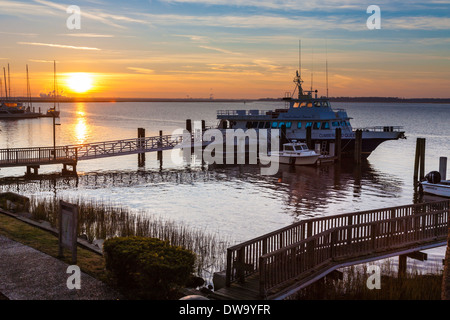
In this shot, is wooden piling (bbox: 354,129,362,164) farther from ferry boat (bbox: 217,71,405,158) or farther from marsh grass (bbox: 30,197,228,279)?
marsh grass (bbox: 30,197,228,279)

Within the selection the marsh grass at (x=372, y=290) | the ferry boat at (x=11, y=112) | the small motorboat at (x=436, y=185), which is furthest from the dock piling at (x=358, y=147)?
the ferry boat at (x=11, y=112)

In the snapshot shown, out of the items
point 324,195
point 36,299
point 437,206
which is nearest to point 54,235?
point 36,299

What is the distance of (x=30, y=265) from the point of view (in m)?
11.7

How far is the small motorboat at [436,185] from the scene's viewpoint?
3385 cm

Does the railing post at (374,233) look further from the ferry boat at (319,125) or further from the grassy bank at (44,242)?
the ferry boat at (319,125)

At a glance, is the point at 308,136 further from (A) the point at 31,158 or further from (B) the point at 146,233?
(B) the point at 146,233

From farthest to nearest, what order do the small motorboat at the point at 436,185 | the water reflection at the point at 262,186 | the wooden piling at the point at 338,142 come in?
1. the wooden piling at the point at 338,142
2. the small motorboat at the point at 436,185
3. the water reflection at the point at 262,186

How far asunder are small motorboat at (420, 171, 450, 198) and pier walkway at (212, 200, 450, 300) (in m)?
19.1

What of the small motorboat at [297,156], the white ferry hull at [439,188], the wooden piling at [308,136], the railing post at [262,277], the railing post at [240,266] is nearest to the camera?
the railing post at [262,277]

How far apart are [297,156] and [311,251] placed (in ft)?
125

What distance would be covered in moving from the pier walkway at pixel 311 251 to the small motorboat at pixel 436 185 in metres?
19.1

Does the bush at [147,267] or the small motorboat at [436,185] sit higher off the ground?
the bush at [147,267]

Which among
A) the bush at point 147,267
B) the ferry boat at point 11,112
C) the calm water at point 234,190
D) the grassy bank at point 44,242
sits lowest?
the calm water at point 234,190

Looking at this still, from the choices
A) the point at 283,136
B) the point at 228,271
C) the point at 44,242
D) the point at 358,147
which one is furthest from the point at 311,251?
the point at 283,136
